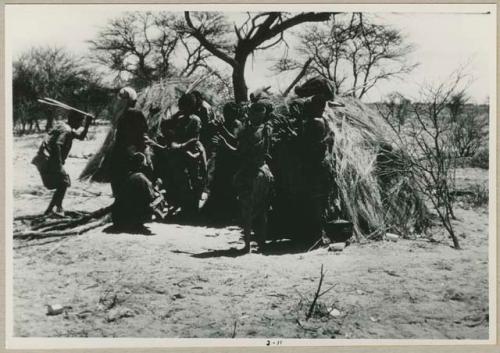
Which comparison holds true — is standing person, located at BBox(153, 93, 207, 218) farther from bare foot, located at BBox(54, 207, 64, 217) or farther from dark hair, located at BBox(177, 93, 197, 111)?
bare foot, located at BBox(54, 207, 64, 217)

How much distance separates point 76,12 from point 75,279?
2779mm

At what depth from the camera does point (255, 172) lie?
6.36m

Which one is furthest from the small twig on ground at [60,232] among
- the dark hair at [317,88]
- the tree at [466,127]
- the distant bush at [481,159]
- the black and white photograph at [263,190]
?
the distant bush at [481,159]

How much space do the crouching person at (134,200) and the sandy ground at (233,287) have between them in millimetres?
217

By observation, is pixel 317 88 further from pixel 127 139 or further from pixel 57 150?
pixel 57 150

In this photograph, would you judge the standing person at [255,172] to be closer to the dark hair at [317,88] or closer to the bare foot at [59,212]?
the dark hair at [317,88]

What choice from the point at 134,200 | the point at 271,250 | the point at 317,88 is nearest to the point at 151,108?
the point at 134,200

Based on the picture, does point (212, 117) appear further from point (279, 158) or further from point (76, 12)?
point (76, 12)

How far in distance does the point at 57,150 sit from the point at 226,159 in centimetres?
220

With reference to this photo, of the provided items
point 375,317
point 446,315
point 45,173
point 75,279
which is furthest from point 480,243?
point 45,173

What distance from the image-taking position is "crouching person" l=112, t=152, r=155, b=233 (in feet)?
22.3

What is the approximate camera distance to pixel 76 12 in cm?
619

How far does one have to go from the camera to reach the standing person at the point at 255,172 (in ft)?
20.6

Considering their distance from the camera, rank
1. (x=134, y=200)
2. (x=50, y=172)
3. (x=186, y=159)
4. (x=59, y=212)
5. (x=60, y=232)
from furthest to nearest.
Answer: (x=186, y=159)
(x=59, y=212)
(x=134, y=200)
(x=50, y=172)
(x=60, y=232)
